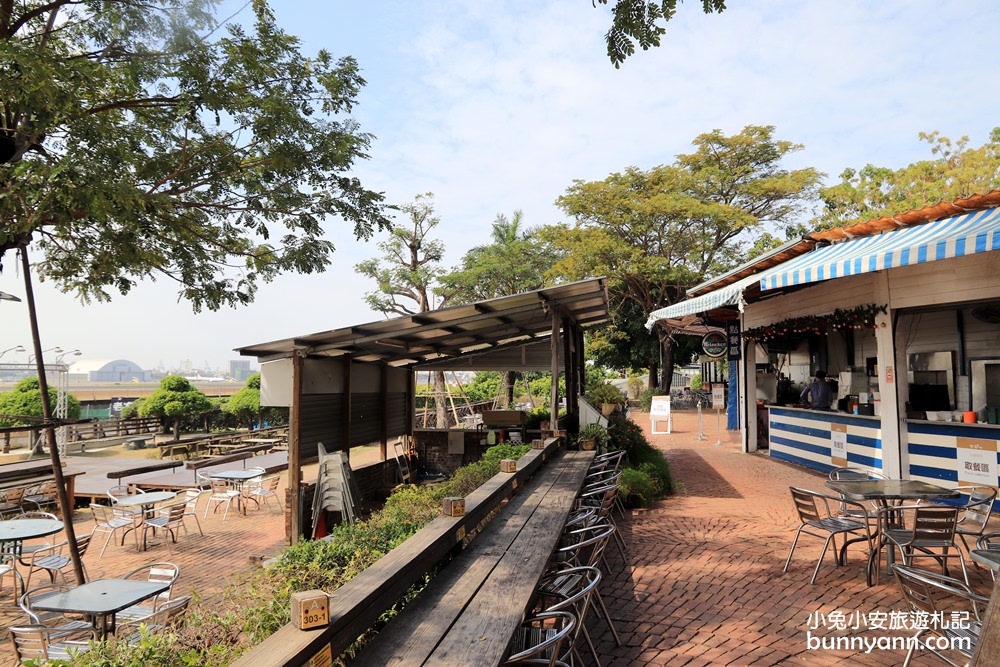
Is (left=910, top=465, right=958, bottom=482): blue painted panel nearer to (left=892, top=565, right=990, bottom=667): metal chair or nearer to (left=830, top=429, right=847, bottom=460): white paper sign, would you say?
(left=830, top=429, right=847, bottom=460): white paper sign

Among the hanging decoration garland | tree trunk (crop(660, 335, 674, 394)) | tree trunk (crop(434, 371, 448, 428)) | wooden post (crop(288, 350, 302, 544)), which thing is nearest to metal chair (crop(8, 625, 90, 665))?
wooden post (crop(288, 350, 302, 544))

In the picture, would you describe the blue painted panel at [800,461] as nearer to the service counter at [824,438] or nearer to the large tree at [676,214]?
the service counter at [824,438]

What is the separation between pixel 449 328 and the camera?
29.3 ft

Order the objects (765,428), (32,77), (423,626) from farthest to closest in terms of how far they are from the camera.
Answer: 1. (765,428)
2. (32,77)
3. (423,626)

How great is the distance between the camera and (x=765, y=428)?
533 inches

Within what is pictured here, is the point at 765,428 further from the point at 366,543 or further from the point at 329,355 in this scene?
the point at 366,543

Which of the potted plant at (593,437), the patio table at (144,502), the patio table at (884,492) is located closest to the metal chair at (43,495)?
the patio table at (144,502)

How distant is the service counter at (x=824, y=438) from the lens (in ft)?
29.5

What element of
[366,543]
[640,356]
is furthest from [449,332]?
[640,356]


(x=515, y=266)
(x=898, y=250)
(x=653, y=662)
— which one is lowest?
(x=653, y=662)

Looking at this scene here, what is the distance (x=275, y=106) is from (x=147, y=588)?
470 cm

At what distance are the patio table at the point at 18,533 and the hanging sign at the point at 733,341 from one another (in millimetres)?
12268

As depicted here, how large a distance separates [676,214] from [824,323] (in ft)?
49.6

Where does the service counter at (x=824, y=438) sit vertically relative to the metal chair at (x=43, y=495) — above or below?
above
